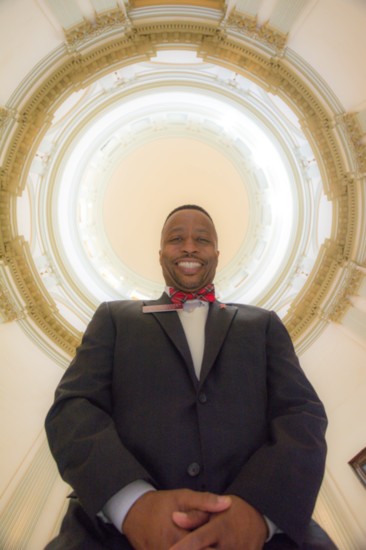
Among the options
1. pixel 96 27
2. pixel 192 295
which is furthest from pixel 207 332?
pixel 96 27

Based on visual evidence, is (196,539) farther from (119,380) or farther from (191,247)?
(191,247)

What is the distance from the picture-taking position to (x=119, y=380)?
246cm

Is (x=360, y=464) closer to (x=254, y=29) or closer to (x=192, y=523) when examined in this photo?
(x=192, y=523)

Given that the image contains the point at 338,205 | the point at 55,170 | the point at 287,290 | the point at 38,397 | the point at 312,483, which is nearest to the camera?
the point at 312,483

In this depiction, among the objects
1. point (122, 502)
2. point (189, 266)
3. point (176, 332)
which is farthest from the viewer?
point (189, 266)

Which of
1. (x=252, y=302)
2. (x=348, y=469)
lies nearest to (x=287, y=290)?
(x=252, y=302)

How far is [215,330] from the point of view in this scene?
2662mm

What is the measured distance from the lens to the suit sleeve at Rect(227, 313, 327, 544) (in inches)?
67.2

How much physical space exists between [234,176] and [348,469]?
11.5m

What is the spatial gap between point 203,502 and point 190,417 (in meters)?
0.59

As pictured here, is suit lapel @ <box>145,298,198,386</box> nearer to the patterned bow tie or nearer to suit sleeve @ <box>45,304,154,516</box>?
the patterned bow tie

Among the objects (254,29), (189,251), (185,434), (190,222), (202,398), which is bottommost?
(185,434)

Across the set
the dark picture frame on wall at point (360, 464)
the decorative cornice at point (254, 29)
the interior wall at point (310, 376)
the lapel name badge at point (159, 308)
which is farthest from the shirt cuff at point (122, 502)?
the decorative cornice at point (254, 29)

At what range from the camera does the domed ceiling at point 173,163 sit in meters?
5.28
